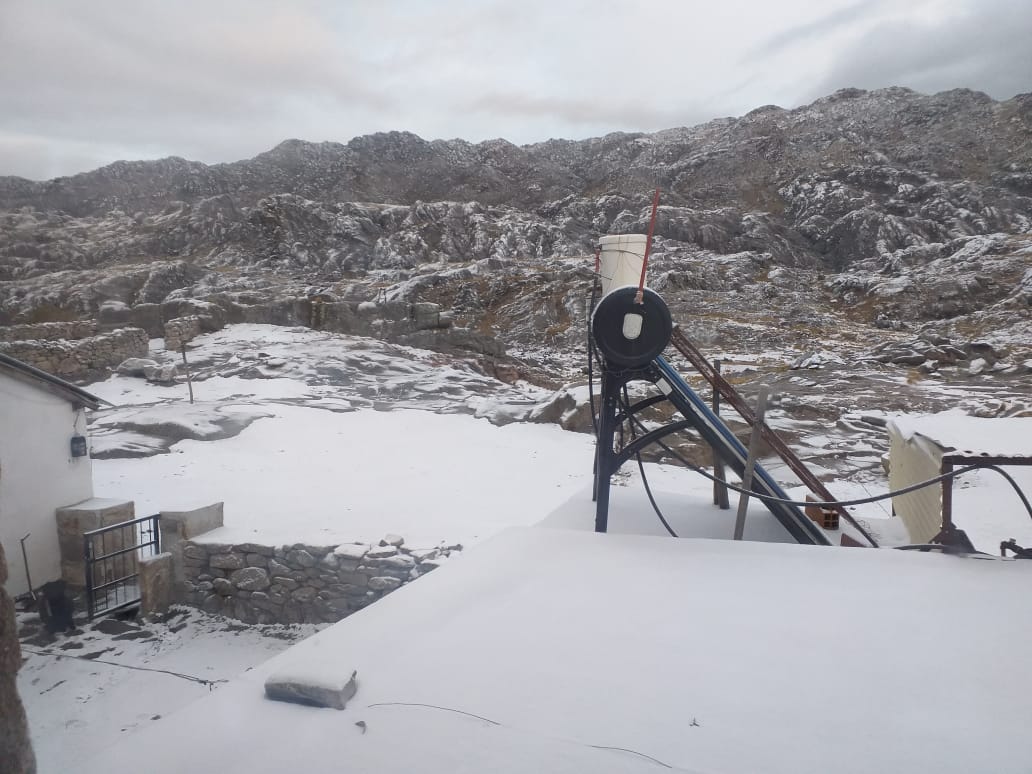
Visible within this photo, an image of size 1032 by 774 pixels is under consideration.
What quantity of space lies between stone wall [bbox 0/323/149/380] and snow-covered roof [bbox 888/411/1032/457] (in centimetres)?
2014

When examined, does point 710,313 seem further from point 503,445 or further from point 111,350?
point 111,350

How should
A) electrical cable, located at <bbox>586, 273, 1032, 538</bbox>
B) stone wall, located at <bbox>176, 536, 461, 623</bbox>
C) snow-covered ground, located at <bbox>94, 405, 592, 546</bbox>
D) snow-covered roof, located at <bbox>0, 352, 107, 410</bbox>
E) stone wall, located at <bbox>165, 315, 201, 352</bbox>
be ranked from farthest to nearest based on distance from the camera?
stone wall, located at <bbox>165, 315, 201, 352</bbox> < snow-covered ground, located at <bbox>94, 405, 592, 546</bbox> < snow-covered roof, located at <bbox>0, 352, 107, 410</bbox> < stone wall, located at <bbox>176, 536, 461, 623</bbox> < electrical cable, located at <bbox>586, 273, 1032, 538</bbox>

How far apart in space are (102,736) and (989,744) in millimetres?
6915

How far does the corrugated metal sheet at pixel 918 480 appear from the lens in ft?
15.2

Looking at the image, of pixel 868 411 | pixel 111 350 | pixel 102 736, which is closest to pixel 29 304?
pixel 111 350

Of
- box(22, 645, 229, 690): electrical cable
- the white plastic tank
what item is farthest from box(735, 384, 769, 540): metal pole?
box(22, 645, 229, 690): electrical cable

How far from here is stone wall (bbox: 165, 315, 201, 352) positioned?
21.5 metres

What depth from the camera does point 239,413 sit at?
1427 centimetres

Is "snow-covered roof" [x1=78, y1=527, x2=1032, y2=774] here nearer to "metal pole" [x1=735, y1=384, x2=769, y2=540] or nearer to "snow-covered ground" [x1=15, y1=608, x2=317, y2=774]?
"metal pole" [x1=735, y1=384, x2=769, y2=540]

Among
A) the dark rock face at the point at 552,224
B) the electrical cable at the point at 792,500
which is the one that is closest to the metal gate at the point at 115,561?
the electrical cable at the point at 792,500

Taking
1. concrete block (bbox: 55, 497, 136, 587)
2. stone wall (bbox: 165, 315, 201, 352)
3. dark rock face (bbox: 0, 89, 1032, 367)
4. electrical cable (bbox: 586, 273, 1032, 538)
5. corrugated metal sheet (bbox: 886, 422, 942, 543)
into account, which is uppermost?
dark rock face (bbox: 0, 89, 1032, 367)

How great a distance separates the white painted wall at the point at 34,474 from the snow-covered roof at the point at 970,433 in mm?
9827

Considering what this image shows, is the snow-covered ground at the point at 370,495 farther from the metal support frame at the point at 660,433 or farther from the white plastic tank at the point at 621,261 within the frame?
the white plastic tank at the point at 621,261

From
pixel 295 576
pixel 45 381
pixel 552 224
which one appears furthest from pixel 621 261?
pixel 552 224
